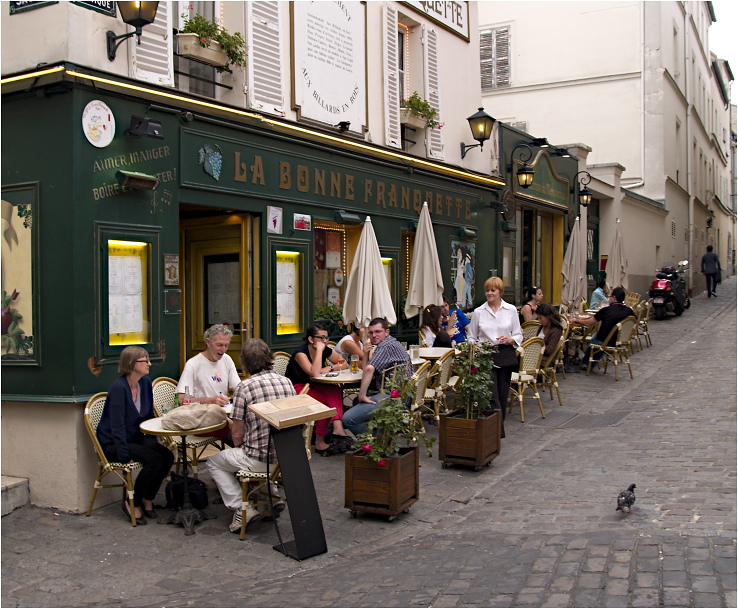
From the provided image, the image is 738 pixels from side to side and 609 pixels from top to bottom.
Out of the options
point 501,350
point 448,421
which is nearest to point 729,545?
point 448,421

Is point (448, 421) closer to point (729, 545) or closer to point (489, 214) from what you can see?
point (729, 545)

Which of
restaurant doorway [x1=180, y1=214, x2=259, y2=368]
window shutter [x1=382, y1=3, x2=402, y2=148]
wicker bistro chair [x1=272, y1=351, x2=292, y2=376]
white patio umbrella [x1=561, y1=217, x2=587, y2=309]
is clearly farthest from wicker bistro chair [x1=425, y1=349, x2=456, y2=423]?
white patio umbrella [x1=561, y1=217, x2=587, y2=309]

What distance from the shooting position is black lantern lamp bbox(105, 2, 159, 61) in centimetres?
625

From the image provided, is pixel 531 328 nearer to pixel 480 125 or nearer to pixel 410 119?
pixel 480 125

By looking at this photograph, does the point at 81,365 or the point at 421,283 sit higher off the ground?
the point at 421,283

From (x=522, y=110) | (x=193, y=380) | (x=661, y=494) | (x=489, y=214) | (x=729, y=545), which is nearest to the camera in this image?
(x=729, y=545)

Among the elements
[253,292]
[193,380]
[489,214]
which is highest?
[489,214]

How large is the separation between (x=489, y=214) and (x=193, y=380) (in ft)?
28.7

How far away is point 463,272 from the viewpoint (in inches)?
509

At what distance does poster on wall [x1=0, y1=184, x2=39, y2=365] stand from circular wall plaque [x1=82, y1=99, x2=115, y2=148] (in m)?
0.65

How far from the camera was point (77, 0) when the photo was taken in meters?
6.11

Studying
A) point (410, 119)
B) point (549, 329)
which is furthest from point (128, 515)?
point (410, 119)

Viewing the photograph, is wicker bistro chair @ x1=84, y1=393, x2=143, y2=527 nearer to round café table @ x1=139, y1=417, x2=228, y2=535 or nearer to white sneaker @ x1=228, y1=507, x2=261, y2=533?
round café table @ x1=139, y1=417, x2=228, y2=535

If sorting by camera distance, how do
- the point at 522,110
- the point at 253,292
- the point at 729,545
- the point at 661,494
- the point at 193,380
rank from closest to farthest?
the point at 729,545
the point at 661,494
the point at 193,380
the point at 253,292
the point at 522,110
